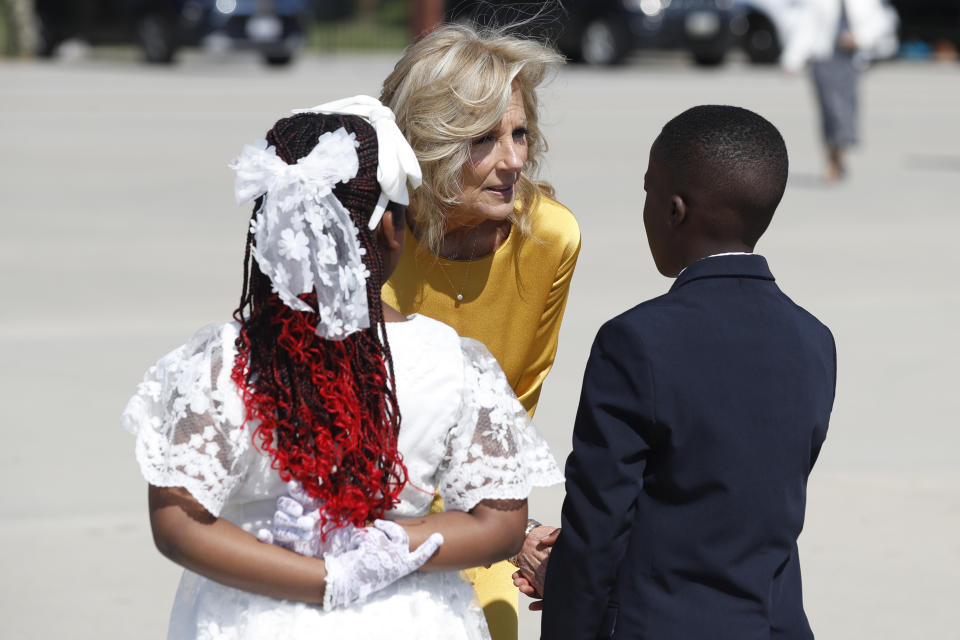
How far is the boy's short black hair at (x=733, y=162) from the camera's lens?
223 cm

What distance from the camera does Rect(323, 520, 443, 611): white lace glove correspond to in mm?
2109

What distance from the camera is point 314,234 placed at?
6.79 feet

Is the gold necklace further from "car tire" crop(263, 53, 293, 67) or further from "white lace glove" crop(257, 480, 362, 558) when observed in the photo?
"car tire" crop(263, 53, 293, 67)

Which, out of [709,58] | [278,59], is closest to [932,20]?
[709,58]

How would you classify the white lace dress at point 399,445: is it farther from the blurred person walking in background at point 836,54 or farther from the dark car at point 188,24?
the dark car at point 188,24

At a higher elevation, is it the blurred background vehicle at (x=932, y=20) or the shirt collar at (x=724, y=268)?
the shirt collar at (x=724, y=268)

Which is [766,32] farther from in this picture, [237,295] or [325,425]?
[325,425]

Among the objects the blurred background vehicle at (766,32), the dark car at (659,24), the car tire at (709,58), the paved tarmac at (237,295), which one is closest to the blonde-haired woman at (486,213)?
the paved tarmac at (237,295)

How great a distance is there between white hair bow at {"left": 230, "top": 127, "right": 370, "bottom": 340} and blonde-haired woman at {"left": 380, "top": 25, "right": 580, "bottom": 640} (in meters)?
0.95

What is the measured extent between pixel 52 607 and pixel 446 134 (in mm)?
2131

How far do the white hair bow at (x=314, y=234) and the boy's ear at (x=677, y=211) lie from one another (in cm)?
54

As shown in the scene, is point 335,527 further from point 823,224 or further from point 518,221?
point 823,224

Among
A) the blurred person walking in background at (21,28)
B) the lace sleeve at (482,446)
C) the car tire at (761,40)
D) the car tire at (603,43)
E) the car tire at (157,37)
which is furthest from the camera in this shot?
the car tire at (761,40)

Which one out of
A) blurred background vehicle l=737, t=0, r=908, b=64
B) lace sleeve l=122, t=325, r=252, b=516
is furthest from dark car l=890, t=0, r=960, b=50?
lace sleeve l=122, t=325, r=252, b=516
